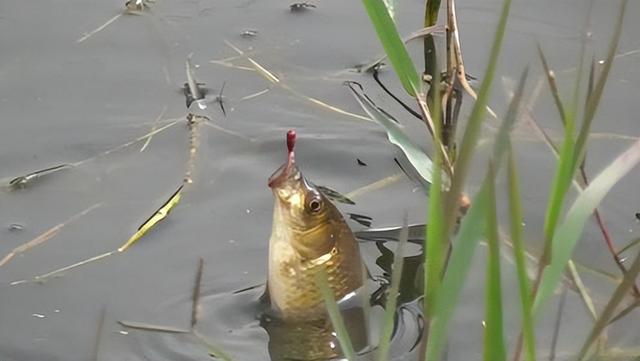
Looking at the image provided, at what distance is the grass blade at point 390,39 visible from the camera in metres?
1.83

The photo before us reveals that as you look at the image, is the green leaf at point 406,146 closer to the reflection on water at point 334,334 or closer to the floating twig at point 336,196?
the reflection on water at point 334,334

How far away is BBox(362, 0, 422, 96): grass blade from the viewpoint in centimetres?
183

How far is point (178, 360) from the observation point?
2.03 m

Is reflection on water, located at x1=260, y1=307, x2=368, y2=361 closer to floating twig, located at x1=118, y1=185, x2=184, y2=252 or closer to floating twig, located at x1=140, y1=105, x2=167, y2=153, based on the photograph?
floating twig, located at x1=118, y1=185, x2=184, y2=252

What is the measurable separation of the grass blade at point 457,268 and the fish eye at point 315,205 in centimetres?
51

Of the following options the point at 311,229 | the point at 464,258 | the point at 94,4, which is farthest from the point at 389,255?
the point at 94,4

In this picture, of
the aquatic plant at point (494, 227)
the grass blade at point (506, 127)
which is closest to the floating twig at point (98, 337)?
the aquatic plant at point (494, 227)

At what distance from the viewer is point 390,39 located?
1852mm

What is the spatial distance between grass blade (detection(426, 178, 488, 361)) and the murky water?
43 cm

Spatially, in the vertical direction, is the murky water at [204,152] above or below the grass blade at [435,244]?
below

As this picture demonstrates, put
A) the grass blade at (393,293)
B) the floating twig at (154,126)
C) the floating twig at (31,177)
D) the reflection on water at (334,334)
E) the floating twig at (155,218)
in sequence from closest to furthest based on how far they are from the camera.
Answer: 1. the grass blade at (393,293)
2. the reflection on water at (334,334)
3. the floating twig at (155,218)
4. the floating twig at (31,177)
5. the floating twig at (154,126)

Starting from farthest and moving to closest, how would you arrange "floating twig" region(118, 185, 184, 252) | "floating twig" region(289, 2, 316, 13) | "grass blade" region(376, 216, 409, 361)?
1. "floating twig" region(289, 2, 316, 13)
2. "floating twig" region(118, 185, 184, 252)
3. "grass blade" region(376, 216, 409, 361)

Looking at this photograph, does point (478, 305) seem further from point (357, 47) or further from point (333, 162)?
point (357, 47)

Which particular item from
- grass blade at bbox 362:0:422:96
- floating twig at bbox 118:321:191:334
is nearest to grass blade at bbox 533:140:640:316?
grass blade at bbox 362:0:422:96
